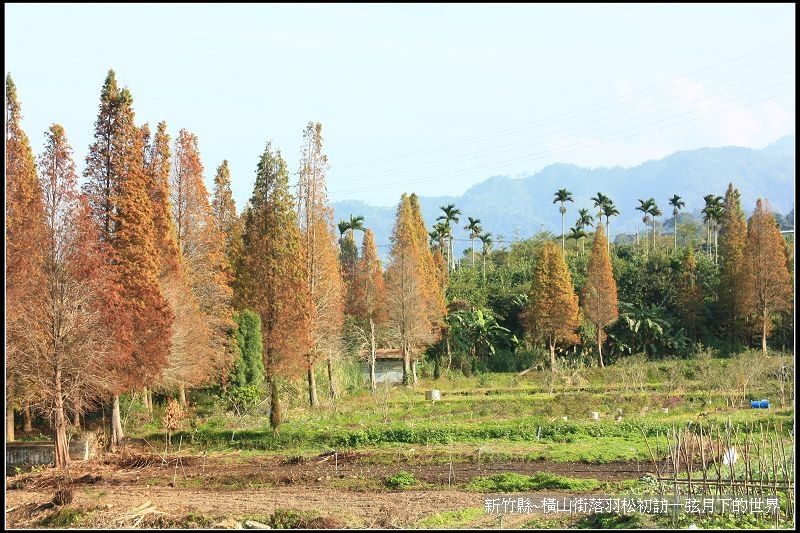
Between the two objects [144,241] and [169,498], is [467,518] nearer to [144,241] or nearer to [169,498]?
[169,498]

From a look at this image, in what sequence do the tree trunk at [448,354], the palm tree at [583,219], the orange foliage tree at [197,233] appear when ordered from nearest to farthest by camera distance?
1. the orange foliage tree at [197,233]
2. the tree trunk at [448,354]
3. the palm tree at [583,219]

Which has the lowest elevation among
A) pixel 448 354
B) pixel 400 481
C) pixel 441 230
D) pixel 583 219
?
pixel 400 481

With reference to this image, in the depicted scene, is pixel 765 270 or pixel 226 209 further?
pixel 765 270

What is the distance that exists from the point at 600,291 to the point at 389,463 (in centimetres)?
2350

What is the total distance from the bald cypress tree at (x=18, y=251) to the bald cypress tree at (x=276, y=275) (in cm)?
814

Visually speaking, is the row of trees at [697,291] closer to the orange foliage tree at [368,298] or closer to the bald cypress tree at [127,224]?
the orange foliage tree at [368,298]

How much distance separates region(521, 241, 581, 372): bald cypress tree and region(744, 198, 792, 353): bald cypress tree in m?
8.18

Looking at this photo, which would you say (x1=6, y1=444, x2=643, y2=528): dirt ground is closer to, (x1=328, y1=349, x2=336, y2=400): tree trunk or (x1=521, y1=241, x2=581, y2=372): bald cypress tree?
(x1=328, y1=349, x2=336, y2=400): tree trunk

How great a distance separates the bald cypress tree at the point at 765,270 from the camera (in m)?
38.7

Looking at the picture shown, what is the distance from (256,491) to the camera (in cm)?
1683

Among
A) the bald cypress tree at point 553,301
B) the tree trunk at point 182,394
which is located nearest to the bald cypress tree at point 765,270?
the bald cypress tree at point 553,301

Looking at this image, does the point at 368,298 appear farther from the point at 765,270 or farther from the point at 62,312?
the point at 62,312

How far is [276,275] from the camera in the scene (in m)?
28.6

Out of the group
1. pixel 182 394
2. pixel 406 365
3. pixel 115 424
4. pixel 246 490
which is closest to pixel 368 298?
pixel 406 365
